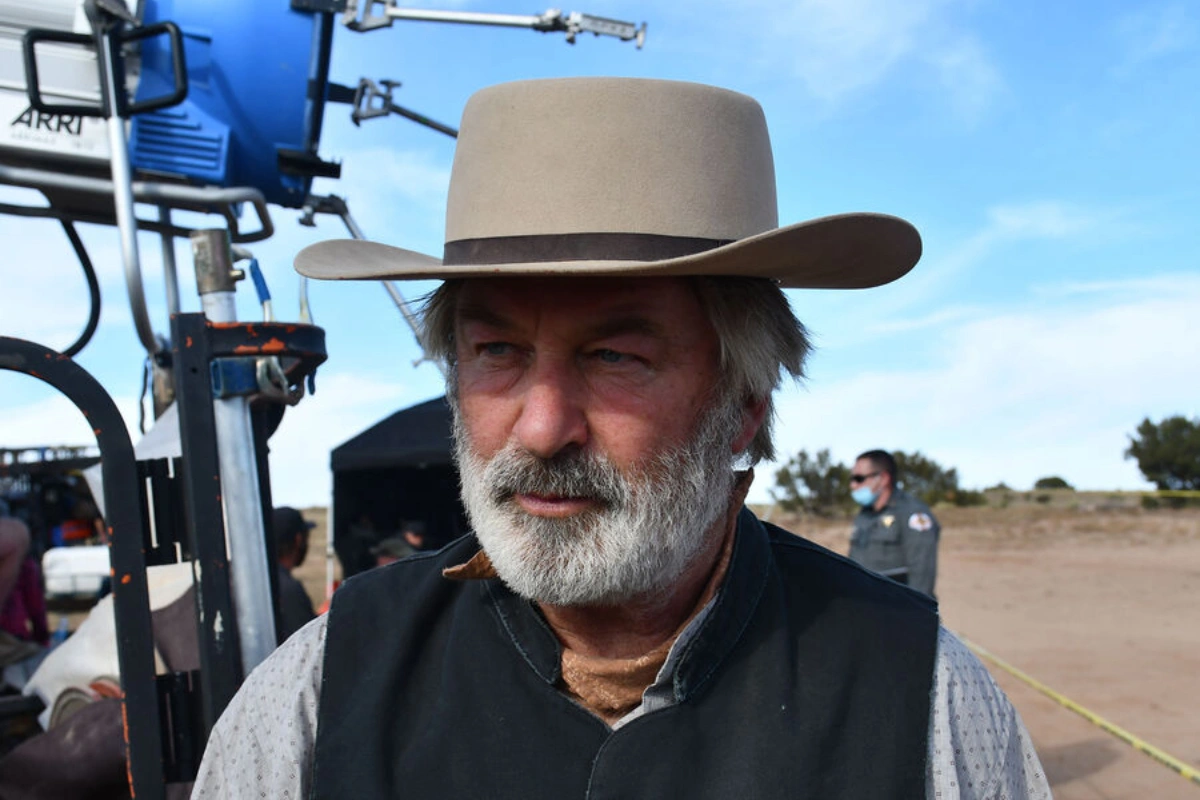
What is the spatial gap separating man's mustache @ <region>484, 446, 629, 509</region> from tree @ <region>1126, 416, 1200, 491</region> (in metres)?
38.4

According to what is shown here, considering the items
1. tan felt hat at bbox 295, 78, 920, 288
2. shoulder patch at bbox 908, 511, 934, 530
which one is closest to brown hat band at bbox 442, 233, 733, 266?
tan felt hat at bbox 295, 78, 920, 288

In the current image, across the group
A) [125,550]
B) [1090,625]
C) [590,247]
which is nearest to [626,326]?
[590,247]

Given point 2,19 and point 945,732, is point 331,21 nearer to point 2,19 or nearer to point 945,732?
point 2,19

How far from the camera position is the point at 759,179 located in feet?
5.85

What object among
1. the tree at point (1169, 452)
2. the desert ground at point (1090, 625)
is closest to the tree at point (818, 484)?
the desert ground at point (1090, 625)

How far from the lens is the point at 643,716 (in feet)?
5.05

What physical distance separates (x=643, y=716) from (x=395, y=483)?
30.5ft

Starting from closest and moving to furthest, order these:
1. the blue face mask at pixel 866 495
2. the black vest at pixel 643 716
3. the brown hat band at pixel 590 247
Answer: the black vest at pixel 643 716
the brown hat band at pixel 590 247
the blue face mask at pixel 866 495

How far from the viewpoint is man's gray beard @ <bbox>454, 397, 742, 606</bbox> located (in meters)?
1.59

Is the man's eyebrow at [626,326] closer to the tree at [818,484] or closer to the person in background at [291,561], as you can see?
the person in background at [291,561]

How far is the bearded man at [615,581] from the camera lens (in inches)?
60.3

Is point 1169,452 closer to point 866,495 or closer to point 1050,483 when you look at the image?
point 1050,483

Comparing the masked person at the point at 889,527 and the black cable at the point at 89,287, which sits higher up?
the black cable at the point at 89,287

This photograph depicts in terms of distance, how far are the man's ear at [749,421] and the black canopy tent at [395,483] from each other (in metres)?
6.67
